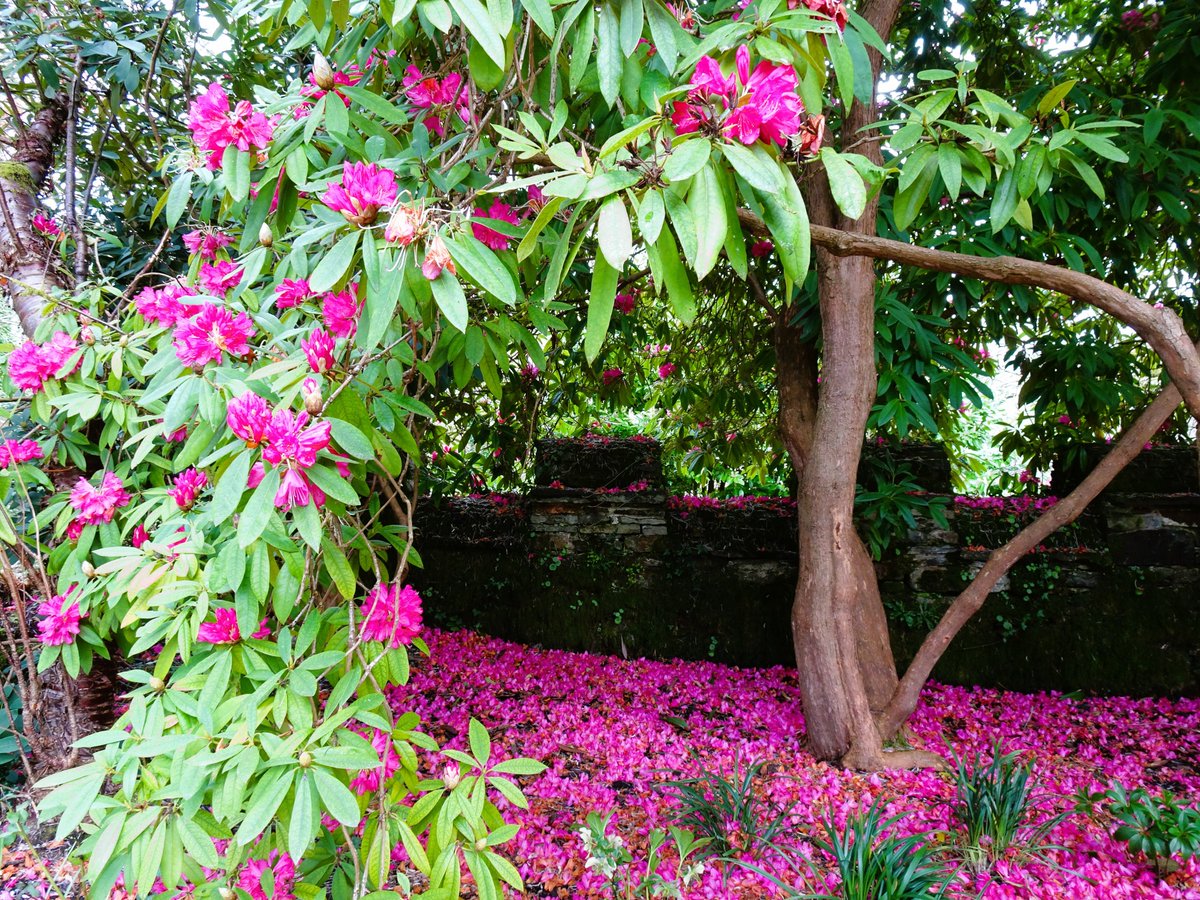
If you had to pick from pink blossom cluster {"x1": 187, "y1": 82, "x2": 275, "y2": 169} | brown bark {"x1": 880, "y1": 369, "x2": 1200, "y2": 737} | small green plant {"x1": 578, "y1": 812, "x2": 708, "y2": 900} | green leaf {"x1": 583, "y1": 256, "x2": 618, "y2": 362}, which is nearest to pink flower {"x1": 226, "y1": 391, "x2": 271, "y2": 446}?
green leaf {"x1": 583, "y1": 256, "x2": 618, "y2": 362}

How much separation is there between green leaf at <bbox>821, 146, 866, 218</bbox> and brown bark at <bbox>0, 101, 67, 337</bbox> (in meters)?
2.18

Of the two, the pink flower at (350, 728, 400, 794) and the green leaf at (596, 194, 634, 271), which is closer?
the green leaf at (596, 194, 634, 271)

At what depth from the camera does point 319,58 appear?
3.34 feet

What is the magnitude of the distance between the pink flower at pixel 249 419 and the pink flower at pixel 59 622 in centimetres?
114

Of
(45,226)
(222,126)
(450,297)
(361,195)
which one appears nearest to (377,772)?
(450,297)

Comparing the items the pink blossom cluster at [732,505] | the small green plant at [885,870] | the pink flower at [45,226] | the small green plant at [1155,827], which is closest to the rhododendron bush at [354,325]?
the pink flower at [45,226]

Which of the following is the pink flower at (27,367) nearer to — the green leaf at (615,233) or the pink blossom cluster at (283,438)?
the pink blossom cluster at (283,438)

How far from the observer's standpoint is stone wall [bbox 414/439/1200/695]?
8.94 ft

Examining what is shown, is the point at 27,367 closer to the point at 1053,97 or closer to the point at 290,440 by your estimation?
the point at 290,440

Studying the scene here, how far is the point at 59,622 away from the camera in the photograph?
5.08 ft

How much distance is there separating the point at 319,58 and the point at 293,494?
707mm

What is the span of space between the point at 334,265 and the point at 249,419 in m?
0.22

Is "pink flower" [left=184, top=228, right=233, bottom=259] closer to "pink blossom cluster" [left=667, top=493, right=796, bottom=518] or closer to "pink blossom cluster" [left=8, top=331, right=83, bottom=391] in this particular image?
"pink blossom cluster" [left=8, top=331, right=83, bottom=391]

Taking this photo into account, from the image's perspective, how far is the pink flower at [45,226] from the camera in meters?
2.05
